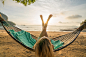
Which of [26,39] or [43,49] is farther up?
[43,49]

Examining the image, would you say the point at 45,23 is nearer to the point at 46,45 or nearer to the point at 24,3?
the point at 46,45

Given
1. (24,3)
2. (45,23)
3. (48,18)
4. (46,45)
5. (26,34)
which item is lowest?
(26,34)

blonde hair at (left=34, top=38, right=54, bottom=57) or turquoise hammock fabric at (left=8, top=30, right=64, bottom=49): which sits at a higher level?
blonde hair at (left=34, top=38, right=54, bottom=57)

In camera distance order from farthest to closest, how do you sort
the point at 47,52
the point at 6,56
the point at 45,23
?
the point at 45,23, the point at 6,56, the point at 47,52

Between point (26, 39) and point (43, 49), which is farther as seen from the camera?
point (26, 39)

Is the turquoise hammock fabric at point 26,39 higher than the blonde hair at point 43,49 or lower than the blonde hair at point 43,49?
lower

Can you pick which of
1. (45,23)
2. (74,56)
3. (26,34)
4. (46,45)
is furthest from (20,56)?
(74,56)

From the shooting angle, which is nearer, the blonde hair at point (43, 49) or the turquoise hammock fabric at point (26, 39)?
the blonde hair at point (43, 49)

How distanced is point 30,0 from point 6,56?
12.9 ft

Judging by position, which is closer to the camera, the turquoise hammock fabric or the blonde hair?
the blonde hair

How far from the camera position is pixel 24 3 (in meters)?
4.16

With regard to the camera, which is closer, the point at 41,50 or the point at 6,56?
the point at 41,50

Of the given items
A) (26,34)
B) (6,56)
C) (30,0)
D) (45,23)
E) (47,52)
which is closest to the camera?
(47,52)

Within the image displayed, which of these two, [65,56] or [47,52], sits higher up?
[47,52]
